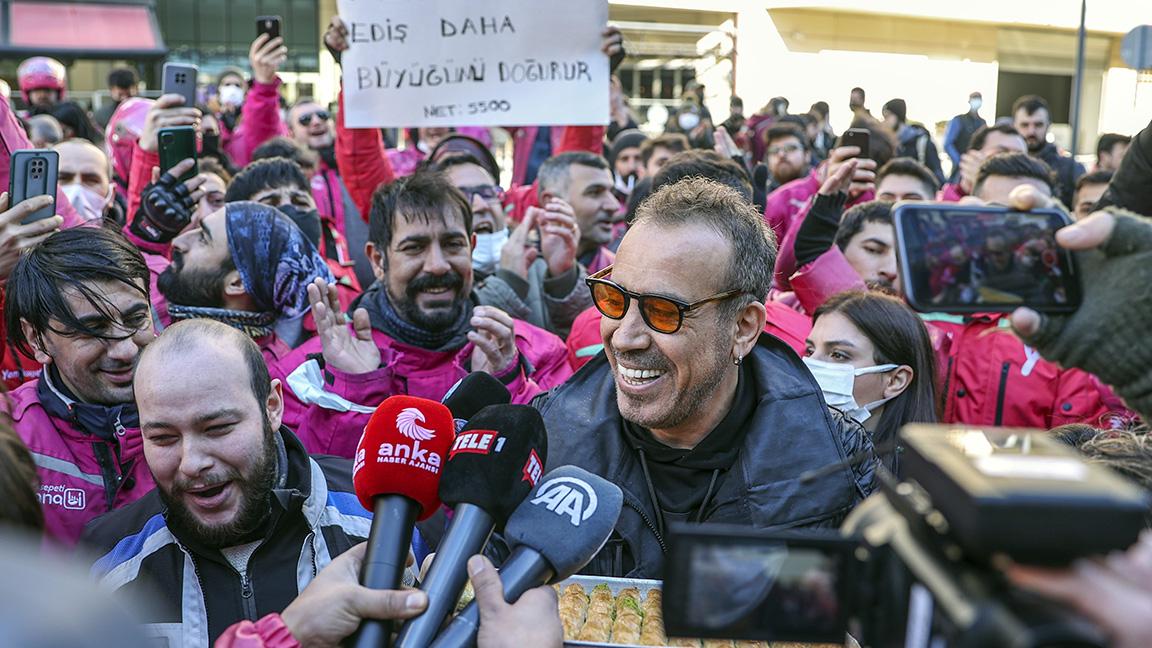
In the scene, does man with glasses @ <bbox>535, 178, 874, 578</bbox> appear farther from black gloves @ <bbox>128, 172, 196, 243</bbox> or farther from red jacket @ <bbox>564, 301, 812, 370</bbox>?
black gloves @ <bbox>128, 172, 196, 243</bbox>

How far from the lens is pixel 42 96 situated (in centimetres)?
981

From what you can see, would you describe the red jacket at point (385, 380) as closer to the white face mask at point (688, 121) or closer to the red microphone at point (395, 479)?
the red microphone at point (395, 479)

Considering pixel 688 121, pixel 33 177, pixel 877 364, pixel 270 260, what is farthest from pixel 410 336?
pixel 688 121

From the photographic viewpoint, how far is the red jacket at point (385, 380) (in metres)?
3.41

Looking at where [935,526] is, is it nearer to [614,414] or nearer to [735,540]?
[735,540]

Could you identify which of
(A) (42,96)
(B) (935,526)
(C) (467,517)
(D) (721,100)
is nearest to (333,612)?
(C) (467,517)

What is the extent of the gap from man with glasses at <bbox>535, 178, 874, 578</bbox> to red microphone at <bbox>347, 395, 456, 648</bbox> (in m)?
0.77

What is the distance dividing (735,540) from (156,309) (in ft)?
11.3

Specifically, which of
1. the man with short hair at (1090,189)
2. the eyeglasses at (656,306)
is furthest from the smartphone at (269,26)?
the man with short hair at (1090,189)

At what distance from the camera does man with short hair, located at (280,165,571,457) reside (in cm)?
343

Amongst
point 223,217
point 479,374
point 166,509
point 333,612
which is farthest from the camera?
point 223,217

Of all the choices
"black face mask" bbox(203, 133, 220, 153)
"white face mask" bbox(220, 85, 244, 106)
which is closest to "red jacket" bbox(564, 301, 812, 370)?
"black face mask" bbox(203, 133, 220, 153)

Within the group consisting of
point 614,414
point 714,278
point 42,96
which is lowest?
point 614,414

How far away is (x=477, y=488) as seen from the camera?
5.41 ft
